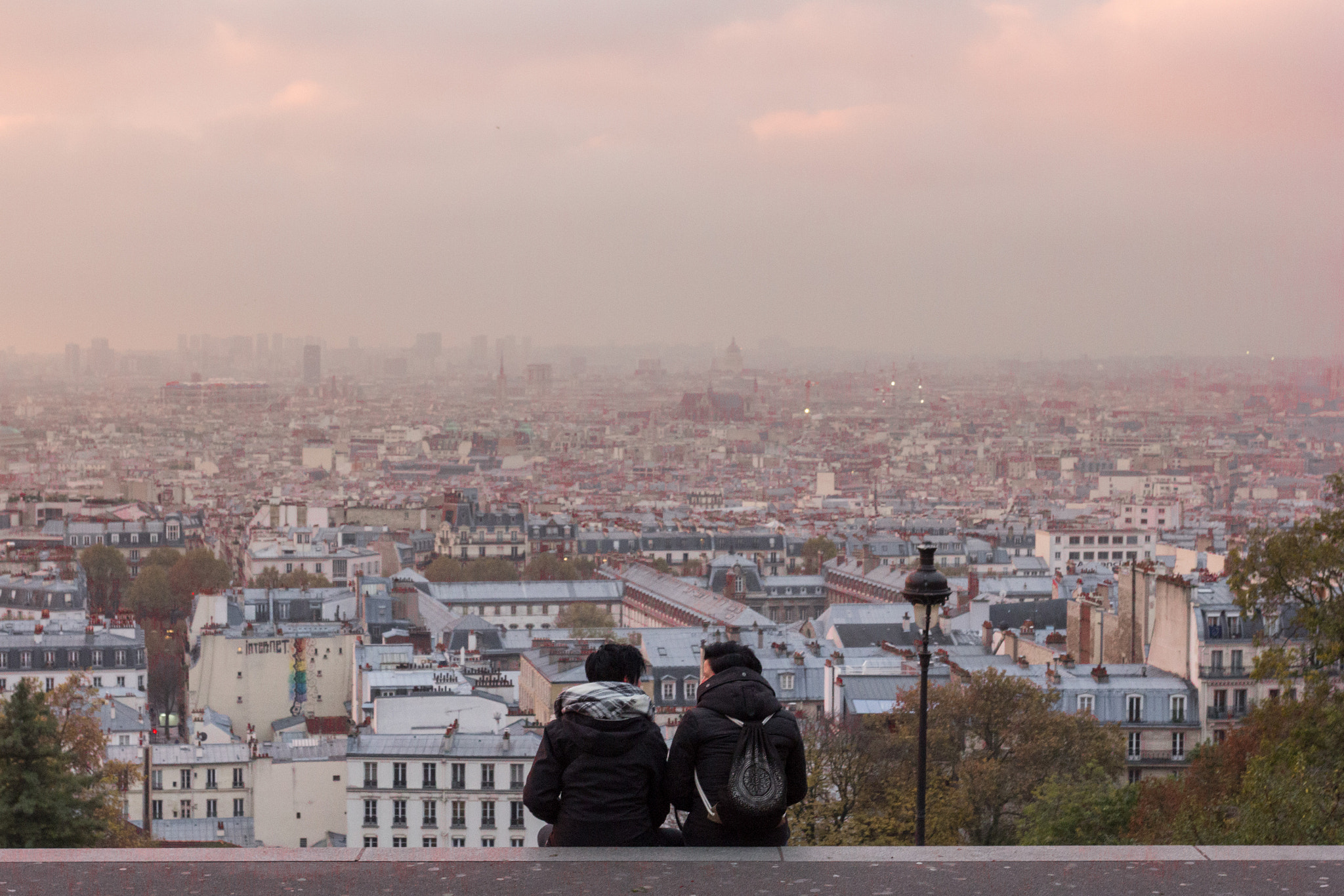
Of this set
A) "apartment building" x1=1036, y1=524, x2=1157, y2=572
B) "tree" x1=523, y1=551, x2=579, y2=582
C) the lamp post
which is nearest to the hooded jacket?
the lamp post

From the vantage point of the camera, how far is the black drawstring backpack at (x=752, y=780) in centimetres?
454

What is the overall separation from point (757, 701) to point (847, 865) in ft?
1.73

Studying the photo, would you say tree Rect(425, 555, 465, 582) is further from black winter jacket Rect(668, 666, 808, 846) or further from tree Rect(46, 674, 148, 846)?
black winter jacket Rect(668, 666, 808, 846)

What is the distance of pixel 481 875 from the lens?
454 centimetres

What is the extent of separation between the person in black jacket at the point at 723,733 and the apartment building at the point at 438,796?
43.6 ft

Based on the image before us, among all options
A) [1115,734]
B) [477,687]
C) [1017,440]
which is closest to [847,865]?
[1115,734]

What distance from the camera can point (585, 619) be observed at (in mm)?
40281

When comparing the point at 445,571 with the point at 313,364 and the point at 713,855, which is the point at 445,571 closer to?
the point at 713,855

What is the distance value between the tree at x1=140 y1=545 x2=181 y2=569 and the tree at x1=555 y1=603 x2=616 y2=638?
14.9m

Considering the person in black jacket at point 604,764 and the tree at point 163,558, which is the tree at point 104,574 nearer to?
the tree at point 163,558

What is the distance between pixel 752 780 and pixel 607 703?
442mm

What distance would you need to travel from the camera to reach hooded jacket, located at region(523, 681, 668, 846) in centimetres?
458

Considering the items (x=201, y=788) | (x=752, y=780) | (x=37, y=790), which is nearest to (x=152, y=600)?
(x=201, y=788)

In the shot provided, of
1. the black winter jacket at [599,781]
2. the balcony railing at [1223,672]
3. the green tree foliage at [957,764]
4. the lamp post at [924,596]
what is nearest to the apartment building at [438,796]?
the green tree foliage at [957,764]
